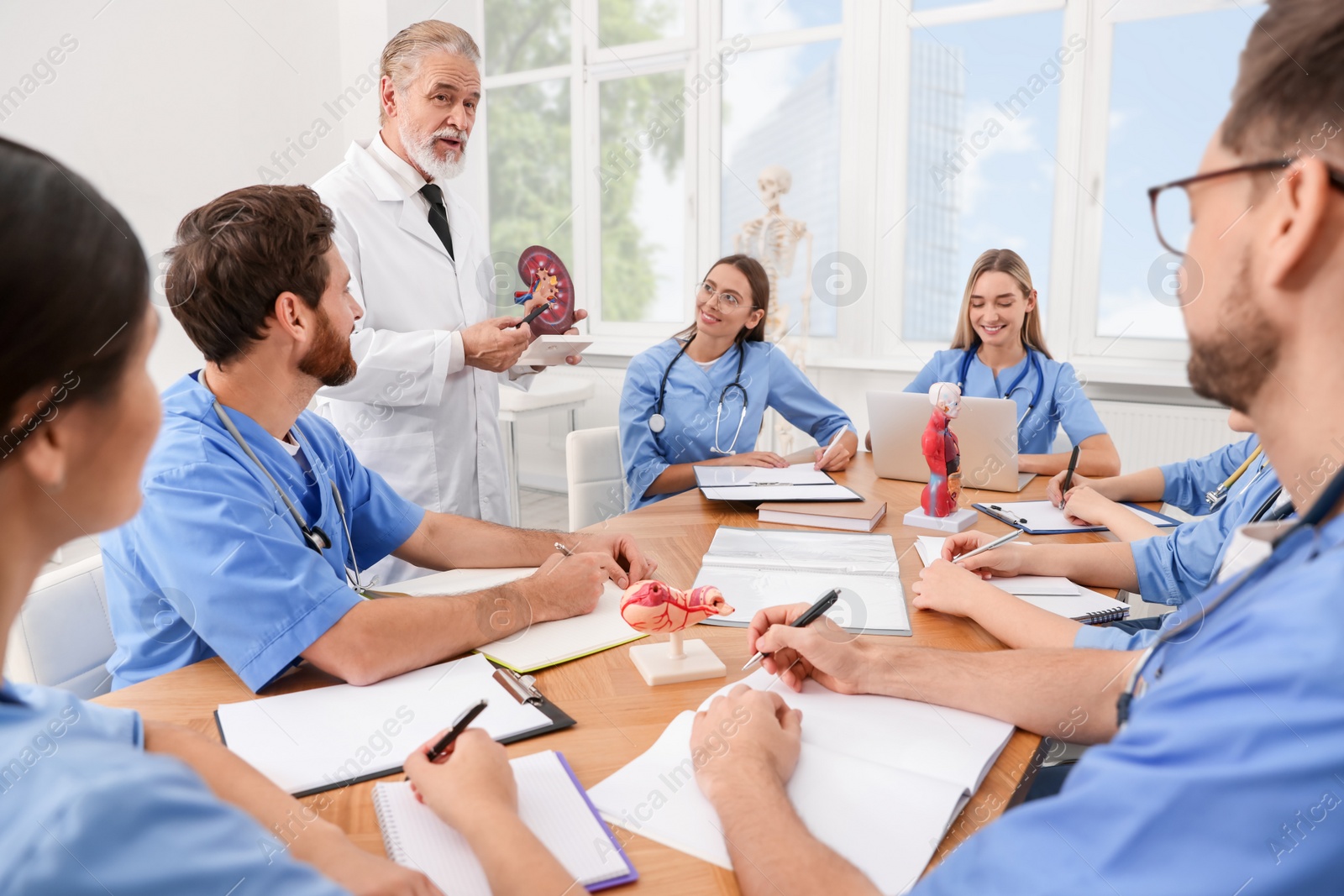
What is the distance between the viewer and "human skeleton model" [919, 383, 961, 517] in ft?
6.51

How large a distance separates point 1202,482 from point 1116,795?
2.00m

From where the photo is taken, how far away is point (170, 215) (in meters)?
4.07

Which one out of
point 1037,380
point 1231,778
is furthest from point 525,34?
point 1231,778

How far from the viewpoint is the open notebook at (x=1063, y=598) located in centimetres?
148

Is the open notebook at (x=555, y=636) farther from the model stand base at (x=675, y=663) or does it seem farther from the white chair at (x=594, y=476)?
the white chair at (x=594, y=476)

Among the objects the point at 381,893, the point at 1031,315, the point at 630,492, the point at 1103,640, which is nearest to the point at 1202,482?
the point at 1031,315

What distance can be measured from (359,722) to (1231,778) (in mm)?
920

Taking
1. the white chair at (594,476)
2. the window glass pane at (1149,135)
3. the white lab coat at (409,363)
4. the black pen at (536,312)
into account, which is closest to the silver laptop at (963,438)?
the white chair at (594,476)

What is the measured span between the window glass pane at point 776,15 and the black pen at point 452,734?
4.46 metres

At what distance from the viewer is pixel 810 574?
1630 millimetres

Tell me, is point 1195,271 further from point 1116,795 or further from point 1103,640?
point 1103,640

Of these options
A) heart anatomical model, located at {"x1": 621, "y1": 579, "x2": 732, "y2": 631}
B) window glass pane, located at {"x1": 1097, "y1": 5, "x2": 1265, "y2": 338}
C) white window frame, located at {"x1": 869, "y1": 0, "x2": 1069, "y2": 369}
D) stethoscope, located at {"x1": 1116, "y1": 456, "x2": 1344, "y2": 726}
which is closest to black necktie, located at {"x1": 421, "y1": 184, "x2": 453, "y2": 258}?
heart anatomical model, located at {"x1": 621, "y1": 579, "x2": 732, "y2": 631}

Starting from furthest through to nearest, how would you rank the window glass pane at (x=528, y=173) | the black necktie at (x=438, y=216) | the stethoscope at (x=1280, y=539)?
the window glass pane at (x=528, y=173)
the black necktie at (x=438, y=216)
the stethoscope at (x=1280, y=539)

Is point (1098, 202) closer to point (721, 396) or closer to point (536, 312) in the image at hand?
point (721, 396)
